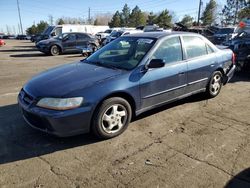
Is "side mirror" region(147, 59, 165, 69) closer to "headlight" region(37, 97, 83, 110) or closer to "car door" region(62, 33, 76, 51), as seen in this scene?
"headlight" region(37, 97, 83, 110)

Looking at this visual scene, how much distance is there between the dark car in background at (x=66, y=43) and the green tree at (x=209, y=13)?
180ft

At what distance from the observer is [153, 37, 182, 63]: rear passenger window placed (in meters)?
4.75

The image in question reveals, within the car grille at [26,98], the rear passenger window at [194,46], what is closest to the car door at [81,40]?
the rear passenger window at [194,46]

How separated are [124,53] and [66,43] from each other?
1404 cm

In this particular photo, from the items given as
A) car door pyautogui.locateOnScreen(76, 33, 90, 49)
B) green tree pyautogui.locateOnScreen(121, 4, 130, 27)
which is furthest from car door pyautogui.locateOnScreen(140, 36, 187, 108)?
green tree pyautogui.locateOnScreen(121, 4, 130, 27)

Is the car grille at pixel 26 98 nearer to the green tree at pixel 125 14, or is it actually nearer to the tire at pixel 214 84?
the tire at pixel 214 84

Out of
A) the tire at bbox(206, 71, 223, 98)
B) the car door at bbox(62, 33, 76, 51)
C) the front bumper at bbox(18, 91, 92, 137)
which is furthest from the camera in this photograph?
the car door at bbox(62, 33, 76, 51)

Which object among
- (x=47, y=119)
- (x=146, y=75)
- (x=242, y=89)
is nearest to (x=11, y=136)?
(x=47, y=119)

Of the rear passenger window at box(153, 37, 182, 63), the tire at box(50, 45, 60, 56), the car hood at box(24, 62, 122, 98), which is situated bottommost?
the tire at box(50, 45, 60, 56)

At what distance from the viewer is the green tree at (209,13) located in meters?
67.8

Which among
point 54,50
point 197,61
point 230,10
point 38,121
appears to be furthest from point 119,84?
point 230,10

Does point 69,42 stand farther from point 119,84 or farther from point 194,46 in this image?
point 119,84

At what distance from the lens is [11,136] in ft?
13.7

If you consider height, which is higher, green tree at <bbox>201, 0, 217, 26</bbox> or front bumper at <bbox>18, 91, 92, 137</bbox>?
green tree at <bbox>201, 0, 217, 26</bbox>
